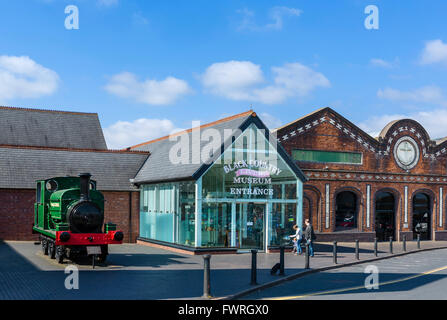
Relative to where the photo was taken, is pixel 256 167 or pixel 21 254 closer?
pixel 21 254

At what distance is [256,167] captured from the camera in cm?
2406

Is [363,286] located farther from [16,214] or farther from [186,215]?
[16,214]

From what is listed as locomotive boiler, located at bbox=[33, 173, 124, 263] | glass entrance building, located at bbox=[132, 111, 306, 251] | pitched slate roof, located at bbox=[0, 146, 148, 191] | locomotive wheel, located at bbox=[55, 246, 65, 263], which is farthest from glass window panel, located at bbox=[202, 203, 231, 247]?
pitched slate roof, located at bbox=[0, 146, 148, 191]

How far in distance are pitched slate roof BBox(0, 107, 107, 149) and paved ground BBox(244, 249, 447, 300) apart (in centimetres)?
2620

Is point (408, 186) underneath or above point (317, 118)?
underneath

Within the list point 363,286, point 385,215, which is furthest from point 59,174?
point 385,215

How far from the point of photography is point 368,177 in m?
33.2

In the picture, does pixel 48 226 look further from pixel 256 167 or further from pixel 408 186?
pixel 408 186

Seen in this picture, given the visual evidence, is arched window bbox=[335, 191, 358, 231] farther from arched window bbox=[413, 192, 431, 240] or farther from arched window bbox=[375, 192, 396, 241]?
arched window bbox=[413, 192, 431, 240]

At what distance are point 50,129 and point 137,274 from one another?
88.7 feet

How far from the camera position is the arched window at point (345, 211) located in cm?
3262

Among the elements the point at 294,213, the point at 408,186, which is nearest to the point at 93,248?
the point at 294,213

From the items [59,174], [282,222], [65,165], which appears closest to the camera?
[282,222]
